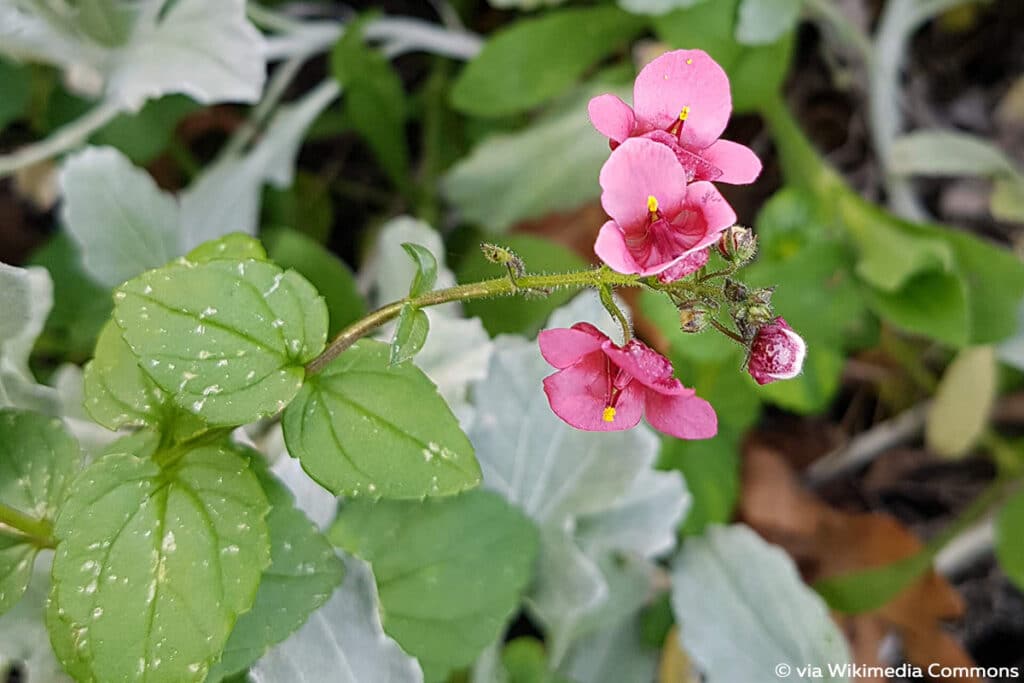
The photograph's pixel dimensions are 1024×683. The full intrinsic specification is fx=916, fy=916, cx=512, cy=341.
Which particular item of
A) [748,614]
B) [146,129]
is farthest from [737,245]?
[146,129]

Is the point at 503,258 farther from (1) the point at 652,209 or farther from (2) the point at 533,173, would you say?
(2) the point at 533,173

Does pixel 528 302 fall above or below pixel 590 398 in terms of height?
below

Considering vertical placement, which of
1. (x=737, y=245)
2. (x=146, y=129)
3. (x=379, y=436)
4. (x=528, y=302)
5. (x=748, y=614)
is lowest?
(x=748, y=614)

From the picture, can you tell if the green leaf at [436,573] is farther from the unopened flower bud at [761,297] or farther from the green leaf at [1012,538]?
the green leaf at [1012,538]

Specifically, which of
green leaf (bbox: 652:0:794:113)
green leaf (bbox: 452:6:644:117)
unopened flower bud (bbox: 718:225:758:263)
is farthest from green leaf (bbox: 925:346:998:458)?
unopened flower bud (bbox: 718:225:758:263)

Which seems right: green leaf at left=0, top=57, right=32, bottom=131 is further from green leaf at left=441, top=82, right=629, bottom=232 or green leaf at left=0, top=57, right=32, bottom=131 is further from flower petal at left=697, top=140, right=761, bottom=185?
flower petal at left=697, top=140, right=761, bottom=185

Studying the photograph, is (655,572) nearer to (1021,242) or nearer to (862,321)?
(862,321)
